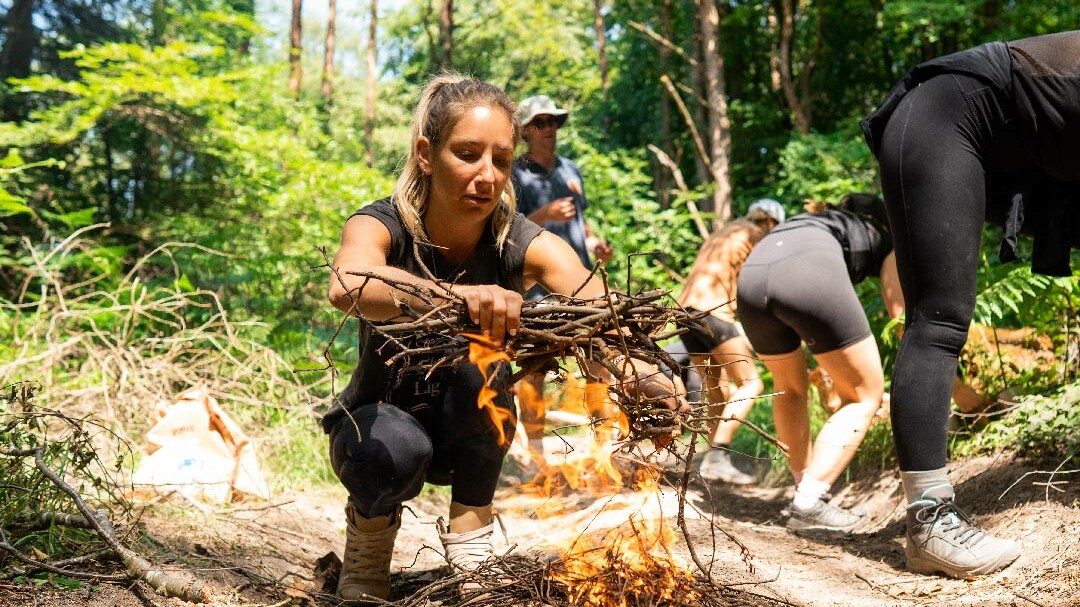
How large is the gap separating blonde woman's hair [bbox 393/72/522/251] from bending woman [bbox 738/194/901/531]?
61.1 inches

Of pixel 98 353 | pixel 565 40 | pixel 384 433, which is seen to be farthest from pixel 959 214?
pixel 565 40

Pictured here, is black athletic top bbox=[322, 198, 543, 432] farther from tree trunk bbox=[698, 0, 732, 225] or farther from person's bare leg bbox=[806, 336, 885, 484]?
tree trunk bbox=[698, 0, 732, 225]

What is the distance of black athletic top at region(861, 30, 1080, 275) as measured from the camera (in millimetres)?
2857

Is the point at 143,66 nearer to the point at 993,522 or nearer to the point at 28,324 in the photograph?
the point at 28,324

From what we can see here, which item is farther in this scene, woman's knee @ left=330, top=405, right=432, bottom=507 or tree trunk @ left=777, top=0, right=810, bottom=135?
tree trunk @ left=777, top=0, right=810, bottom=135

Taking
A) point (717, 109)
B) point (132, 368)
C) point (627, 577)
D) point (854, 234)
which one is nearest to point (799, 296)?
point (854, 234)

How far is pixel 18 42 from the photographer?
1063cm

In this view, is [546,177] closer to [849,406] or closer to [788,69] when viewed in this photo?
[849,406]

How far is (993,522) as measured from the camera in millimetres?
3322

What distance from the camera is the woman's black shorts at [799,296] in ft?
12.9

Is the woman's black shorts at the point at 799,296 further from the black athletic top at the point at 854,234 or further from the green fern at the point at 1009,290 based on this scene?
the green fern at the point at 1009,290

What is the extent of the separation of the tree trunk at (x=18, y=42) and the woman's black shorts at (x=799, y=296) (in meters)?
9.95

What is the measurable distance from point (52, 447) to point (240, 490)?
150 centimetres

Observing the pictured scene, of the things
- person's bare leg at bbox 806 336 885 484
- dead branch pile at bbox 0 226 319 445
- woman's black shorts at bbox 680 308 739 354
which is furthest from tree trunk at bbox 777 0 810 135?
person's bare leg at bbox 806 336 885 484
